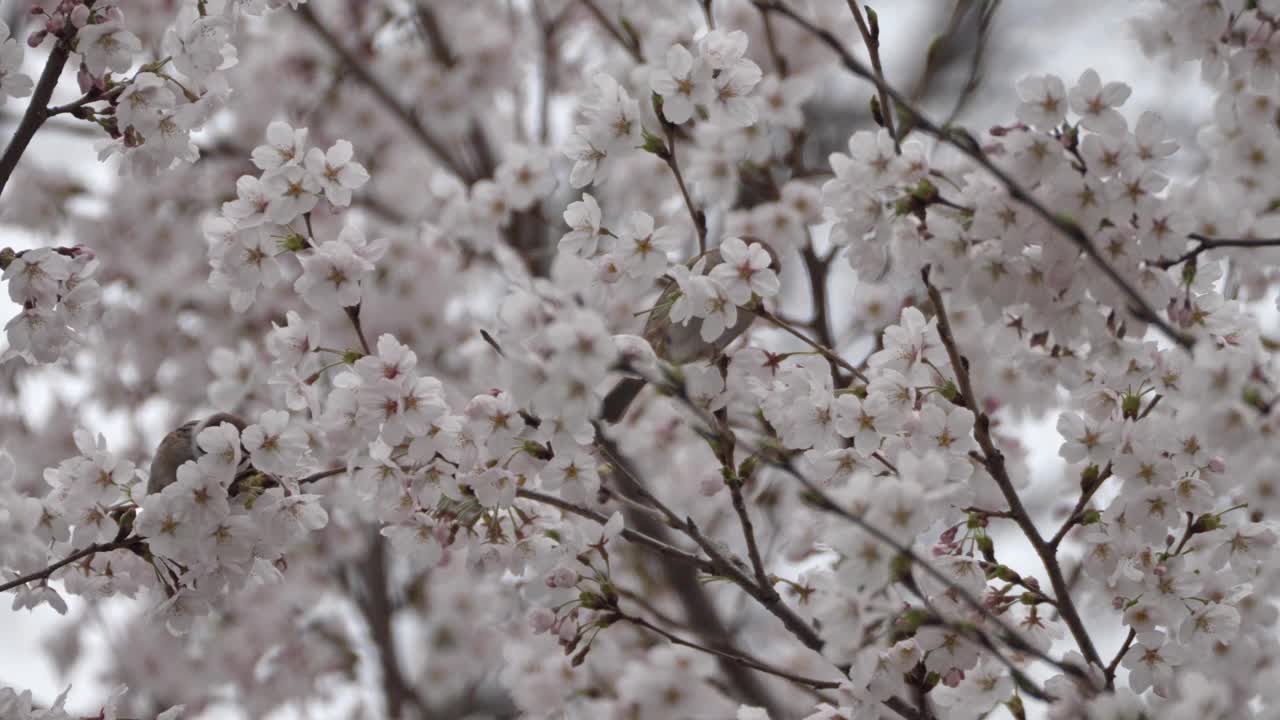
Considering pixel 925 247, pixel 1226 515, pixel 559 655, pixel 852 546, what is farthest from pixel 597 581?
pixel 1226 515

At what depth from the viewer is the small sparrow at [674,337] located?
191 centimetres

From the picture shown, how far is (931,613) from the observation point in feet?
4.82

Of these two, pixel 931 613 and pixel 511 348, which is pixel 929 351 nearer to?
pixel 931 613

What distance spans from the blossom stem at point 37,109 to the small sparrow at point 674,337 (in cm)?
99

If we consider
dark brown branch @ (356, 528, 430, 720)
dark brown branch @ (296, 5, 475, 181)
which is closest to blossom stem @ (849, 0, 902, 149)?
dark brown branch @ (296, 5, 475, 181)

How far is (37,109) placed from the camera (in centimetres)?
178

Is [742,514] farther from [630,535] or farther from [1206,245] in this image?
[1206,245]

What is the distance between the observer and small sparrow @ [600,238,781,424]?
6.28 feet

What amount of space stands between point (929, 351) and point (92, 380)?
451cm

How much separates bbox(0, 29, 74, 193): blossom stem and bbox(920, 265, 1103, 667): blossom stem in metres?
1.41

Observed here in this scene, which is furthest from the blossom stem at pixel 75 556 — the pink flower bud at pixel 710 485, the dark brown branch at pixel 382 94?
the dark brown branch at pixel 382 94

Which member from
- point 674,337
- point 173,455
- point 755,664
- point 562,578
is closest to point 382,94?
point 674,337

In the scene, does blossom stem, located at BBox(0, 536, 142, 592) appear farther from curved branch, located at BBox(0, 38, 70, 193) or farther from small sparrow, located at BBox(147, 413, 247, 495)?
curved branch, located at BBox(0, 38, 70, 193)

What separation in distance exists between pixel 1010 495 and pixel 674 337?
68 centimetres
